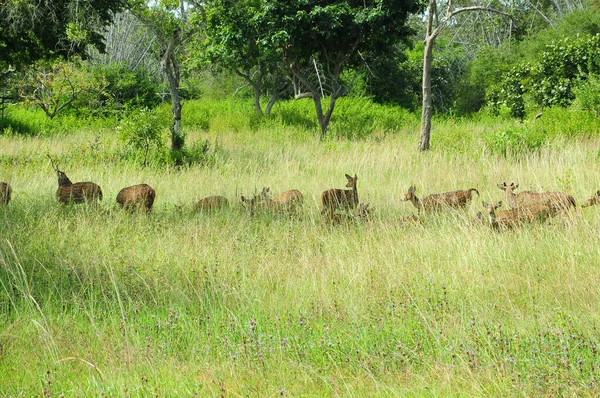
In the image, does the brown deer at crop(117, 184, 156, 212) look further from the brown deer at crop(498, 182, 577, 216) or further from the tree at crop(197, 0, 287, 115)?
the tree at crop(197, 0, 287, 115)

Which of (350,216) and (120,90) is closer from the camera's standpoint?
(350,216)

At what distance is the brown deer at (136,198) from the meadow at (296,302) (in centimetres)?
24

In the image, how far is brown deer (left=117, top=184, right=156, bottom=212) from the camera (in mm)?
7121

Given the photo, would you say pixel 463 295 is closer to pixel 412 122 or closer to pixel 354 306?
pixel 354 306

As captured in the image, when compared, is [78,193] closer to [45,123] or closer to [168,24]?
[168,24]

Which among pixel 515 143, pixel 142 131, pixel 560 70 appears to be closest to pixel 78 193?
pixel 142 131

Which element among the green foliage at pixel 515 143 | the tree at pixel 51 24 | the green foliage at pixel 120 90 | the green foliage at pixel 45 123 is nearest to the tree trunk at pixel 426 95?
the green foliage at pixel 515 143

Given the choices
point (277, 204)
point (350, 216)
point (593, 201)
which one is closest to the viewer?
point (593, 201)

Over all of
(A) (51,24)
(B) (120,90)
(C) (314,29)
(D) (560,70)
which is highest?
(C) (314,29)

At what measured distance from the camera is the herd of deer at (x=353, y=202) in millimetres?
5766

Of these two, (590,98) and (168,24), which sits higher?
(168,24)

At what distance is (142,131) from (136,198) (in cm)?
570

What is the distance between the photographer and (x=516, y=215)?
5762 mm

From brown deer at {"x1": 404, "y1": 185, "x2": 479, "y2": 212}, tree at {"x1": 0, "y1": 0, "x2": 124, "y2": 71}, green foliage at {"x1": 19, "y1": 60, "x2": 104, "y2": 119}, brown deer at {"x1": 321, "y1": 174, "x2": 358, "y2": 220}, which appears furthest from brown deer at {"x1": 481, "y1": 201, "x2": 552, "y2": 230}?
green foliage at {"x1": 19, "y1": 60, "x2": 104, "y2": 119}
